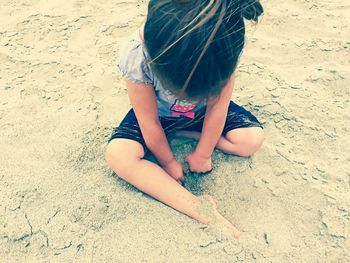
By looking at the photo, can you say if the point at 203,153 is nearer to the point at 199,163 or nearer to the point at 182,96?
the point at 199,163

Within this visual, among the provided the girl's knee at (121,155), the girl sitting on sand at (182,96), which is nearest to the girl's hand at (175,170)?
the girl sitting on sand at (182,96)

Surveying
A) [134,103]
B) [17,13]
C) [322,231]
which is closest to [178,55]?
[134,103]

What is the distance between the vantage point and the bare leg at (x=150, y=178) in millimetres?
1205

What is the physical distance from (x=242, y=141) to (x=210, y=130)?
146 millimetres

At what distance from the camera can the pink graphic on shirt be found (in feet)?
4.13

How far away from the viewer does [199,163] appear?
1313 mm

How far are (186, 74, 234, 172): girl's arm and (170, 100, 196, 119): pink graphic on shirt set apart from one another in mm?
63

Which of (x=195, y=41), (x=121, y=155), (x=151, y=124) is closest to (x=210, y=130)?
(x=151, y=124)

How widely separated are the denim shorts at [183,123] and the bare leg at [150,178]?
3 centimetres

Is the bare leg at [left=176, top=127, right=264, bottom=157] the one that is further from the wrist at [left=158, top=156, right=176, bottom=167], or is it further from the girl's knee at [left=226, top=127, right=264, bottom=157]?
the wrist at [left=158, top=156, right=176, bottom=167]

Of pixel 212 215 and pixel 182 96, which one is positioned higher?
pixel 182 96

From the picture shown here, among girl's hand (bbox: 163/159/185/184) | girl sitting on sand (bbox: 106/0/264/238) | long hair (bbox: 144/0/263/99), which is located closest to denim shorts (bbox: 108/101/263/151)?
girl sitting on sand (bbox: 106/0/264/238)

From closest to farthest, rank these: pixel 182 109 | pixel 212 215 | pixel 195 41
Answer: pixel 195 41, pixel 212 215, pixel 182 109

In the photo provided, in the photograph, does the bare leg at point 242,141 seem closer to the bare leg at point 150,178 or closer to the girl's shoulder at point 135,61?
the bare leg at point 150,178
